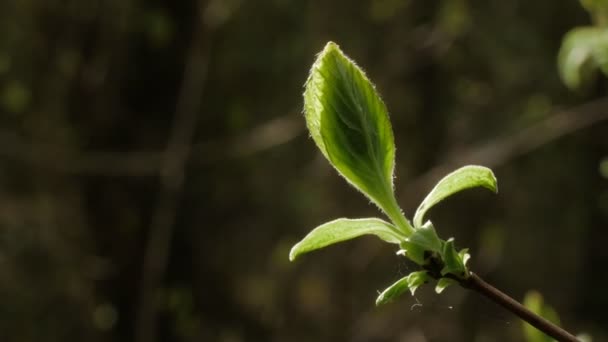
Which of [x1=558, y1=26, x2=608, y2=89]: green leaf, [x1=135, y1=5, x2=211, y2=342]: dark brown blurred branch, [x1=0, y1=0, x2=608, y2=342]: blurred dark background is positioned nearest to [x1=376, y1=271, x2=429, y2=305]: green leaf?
[x1=558, y1=26, x2=608, y2=89]: green leaf

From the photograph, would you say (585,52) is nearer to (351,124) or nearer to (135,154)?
(351,124)

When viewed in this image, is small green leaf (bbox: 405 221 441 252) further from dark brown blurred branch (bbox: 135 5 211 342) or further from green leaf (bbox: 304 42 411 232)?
dark brown blurred branch (bbox: 135 5 211 342)

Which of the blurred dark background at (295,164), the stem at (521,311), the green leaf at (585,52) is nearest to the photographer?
the stem at (521,311)

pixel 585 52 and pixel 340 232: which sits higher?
pixel 585 52

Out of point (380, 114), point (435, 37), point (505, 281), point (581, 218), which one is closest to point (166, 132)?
point (435, 37)

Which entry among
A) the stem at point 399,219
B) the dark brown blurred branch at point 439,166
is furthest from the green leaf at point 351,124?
the dark brown blurred branch at point 439,166

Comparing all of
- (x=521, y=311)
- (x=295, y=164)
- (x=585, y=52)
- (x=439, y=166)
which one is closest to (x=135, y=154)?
(x=295, y=164)

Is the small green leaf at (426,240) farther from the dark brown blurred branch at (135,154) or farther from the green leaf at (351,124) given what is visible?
the dark brown blurred branch at (135,154)
